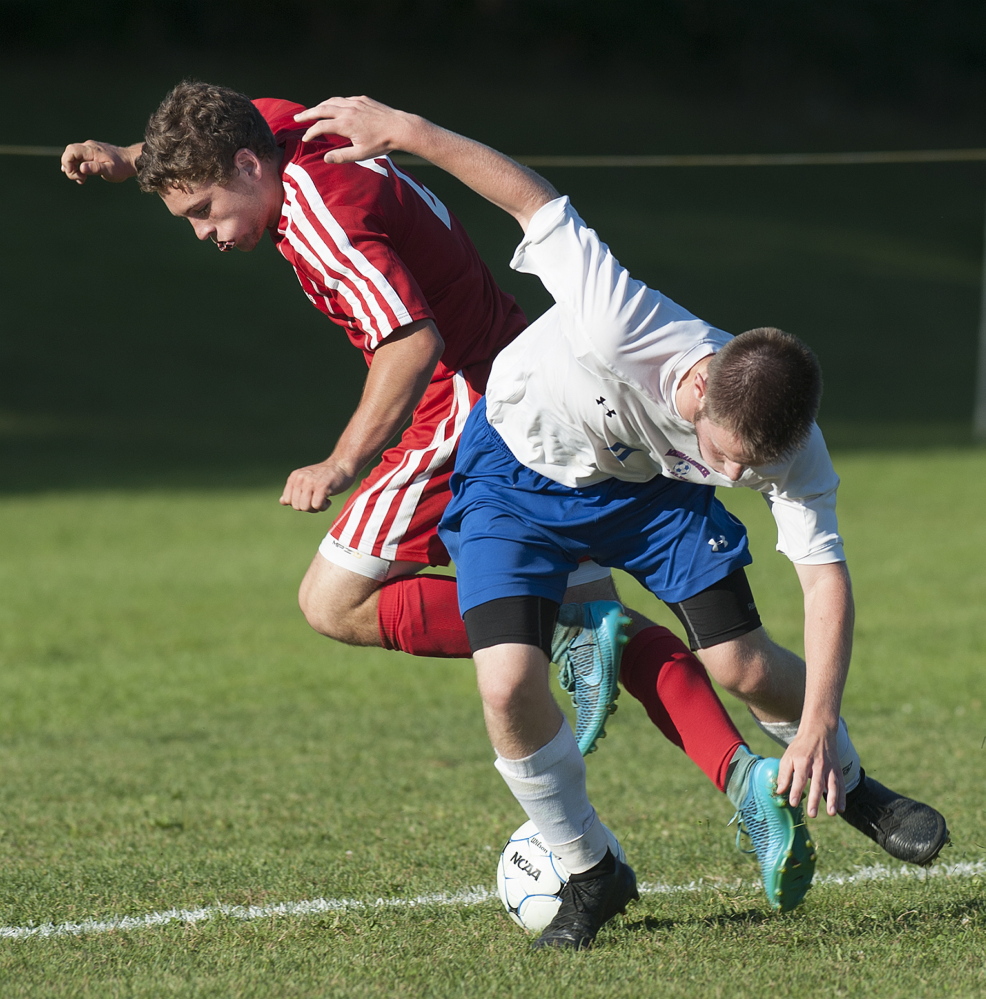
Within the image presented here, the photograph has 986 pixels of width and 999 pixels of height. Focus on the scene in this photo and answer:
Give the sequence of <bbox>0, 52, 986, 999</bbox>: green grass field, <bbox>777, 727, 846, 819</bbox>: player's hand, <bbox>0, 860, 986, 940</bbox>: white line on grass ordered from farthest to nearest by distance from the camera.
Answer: <bbox>0, 860, 986, 940</bbox>: white line on grass, <bbox>0, 52, 986, 999</bbox>: green grass field, <bbox>777, 727, 846, 819</bbox>: player's hand

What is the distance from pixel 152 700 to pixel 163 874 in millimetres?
3587

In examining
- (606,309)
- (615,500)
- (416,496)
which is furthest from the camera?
(416,496)

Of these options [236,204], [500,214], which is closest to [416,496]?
[236,204]

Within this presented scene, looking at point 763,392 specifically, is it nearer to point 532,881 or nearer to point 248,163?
point 532,881

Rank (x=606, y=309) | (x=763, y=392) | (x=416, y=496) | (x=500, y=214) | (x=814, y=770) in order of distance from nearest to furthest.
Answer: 1. (x=763, y=392)
2. (x=814, y=770)
3. (x=606, y=309)
4. (x=416, y=496)
5. (x=500, y=214)

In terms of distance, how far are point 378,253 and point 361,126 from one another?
16.4 inches

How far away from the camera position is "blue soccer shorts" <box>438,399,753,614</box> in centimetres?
359

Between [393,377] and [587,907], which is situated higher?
[393,377]

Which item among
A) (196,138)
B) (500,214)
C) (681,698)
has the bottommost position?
(500,214)

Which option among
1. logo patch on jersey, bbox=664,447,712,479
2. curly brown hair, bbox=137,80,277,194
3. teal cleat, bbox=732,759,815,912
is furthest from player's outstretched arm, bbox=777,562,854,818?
curly brown hair, bbox=137,80,277,194

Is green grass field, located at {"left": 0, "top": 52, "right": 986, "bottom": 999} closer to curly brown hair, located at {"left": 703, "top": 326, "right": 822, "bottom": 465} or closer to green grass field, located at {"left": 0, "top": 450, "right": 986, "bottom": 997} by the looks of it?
green grass field, located at {"left": 0, "top": 450, "right": 986, "bottom": 997}

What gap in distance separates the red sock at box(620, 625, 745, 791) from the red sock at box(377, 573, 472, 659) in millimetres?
641

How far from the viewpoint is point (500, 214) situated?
34.3 metres

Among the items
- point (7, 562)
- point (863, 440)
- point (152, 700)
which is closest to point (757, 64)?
point (863, 440)
